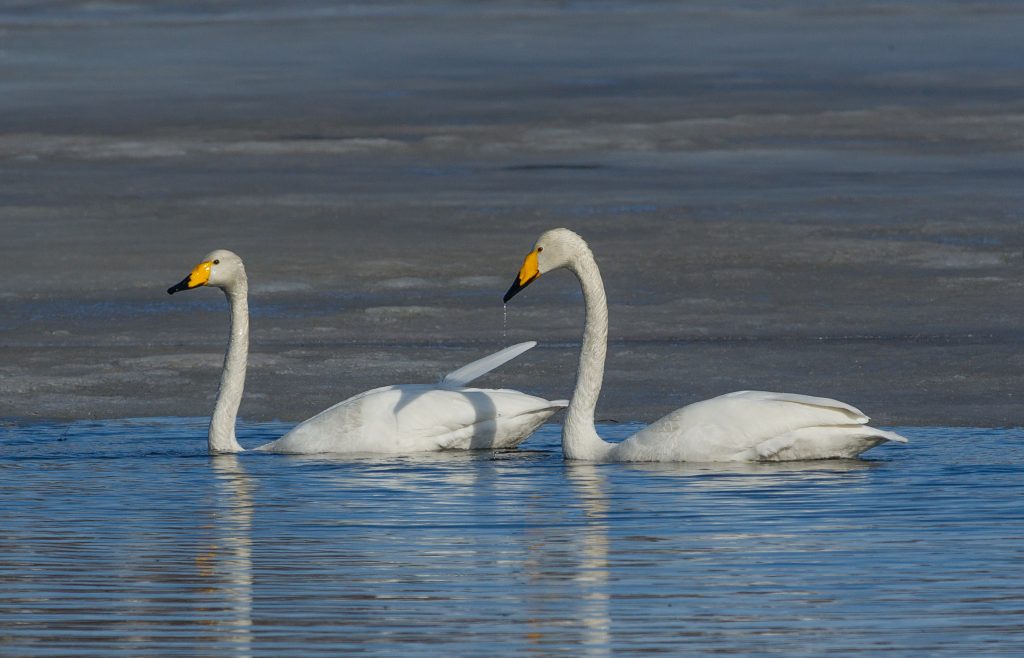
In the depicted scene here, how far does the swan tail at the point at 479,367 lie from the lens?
10.0 m

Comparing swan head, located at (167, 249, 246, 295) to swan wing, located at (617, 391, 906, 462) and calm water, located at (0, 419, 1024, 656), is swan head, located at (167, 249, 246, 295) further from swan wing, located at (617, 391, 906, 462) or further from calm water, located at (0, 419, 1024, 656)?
swan wing, located at (617, 391, 906, 462)

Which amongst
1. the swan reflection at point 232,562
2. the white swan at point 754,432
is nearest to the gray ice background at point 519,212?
the white swan at point 754,432

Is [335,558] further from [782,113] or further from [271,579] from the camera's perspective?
[782,113]

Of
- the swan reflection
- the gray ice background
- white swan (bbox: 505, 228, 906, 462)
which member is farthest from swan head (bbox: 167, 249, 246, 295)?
white swan (bbox: 505, 228, 906, 462)

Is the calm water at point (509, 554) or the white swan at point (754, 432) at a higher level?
the white swan at point (754, 432)

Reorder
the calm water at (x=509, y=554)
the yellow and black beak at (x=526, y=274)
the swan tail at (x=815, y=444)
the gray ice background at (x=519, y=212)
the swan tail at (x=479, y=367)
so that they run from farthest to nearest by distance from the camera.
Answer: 1. the gray ice background at (x=519, y=212)
2. the swan tail at (x=479, y=367)
3. the yellow and black beak at (x=526, y=274)
4. the swan tail at (x=815, y=444)
5. the calm water at (x=509, y=554)

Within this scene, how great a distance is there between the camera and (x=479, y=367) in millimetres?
10148

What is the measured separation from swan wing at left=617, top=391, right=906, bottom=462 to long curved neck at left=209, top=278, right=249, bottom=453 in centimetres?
200

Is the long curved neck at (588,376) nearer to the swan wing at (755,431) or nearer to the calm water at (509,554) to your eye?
the calm water at (509,554)

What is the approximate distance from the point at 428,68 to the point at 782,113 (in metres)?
6.41

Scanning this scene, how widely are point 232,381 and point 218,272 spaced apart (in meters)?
0.55

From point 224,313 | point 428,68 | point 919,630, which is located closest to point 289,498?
point 919,630

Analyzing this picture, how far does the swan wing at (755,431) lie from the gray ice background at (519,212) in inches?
42.0

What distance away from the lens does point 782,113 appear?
2275 centimetres
